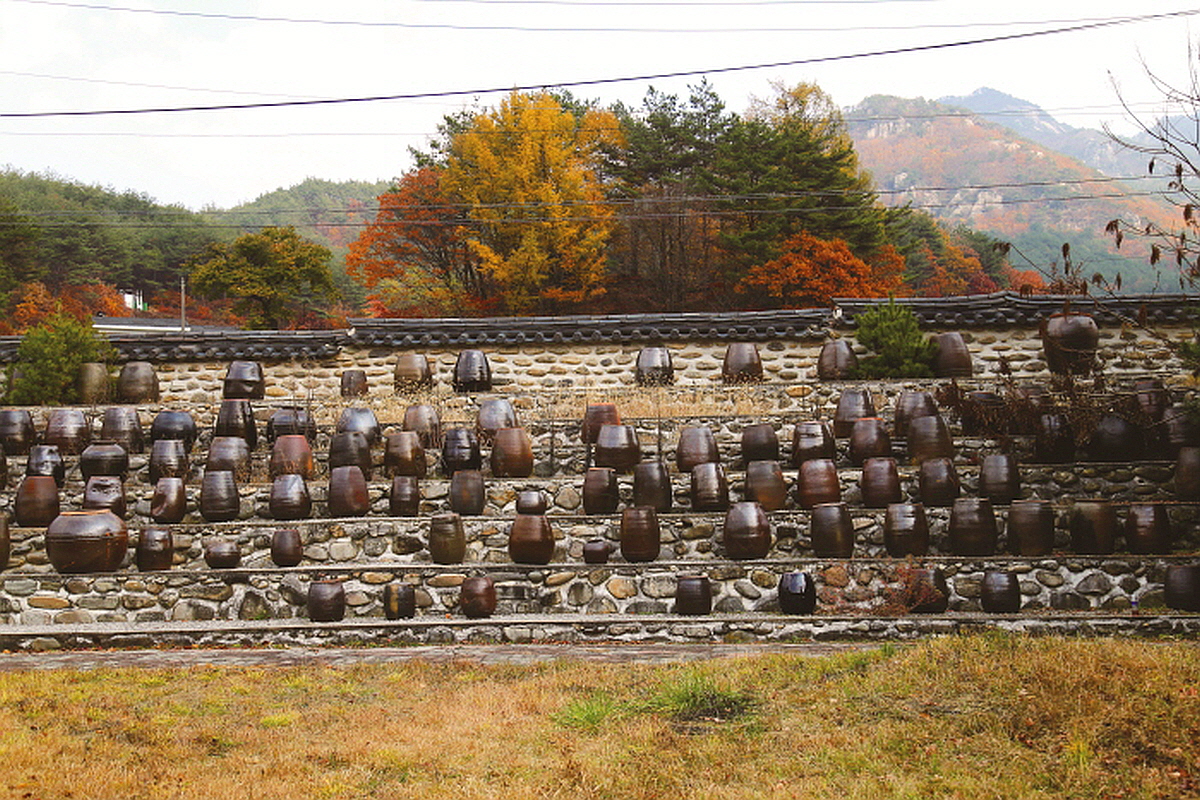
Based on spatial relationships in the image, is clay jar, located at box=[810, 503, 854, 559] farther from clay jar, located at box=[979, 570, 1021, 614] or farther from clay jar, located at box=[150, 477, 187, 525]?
clay jar, located at box=[150, 477, 187, 525]

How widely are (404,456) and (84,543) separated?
3.05 m

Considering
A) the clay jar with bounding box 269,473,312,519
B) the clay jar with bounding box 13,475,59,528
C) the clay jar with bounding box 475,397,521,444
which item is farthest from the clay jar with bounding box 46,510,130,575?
the clay jar with bounding box 475,397,521,444

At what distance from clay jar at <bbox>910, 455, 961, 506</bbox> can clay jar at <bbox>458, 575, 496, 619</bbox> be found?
4077 millimetres

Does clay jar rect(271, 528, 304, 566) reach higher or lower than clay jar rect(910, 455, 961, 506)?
lower

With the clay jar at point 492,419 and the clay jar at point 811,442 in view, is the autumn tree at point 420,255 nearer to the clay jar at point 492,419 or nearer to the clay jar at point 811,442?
the clay jar at point 492,419

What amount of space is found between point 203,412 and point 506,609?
23.0 ft

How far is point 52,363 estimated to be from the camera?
14.0m

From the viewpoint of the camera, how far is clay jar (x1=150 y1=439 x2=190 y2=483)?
1102 cm

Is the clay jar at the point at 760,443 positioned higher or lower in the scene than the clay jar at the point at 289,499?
higher

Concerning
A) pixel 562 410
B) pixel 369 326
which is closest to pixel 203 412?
pixel 369 326

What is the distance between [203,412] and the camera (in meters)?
14.1

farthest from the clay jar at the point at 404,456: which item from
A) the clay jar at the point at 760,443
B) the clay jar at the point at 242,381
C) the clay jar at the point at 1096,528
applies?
the clay jar at the point at 1096,528

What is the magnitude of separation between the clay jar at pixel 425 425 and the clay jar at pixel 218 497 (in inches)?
79.3

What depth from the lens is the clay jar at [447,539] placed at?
366 inches
